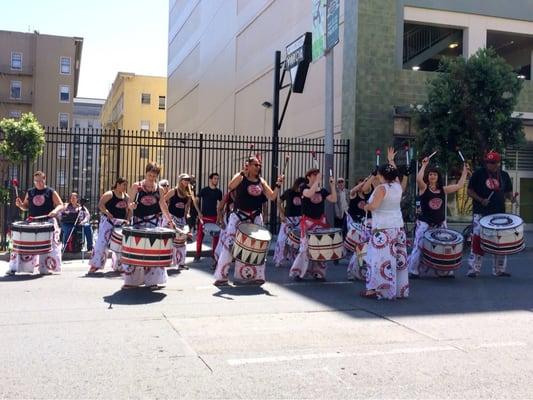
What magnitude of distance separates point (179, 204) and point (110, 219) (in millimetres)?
1385

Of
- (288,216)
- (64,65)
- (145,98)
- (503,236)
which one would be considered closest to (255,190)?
(288,216)

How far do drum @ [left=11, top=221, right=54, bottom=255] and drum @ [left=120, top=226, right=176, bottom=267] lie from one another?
87.8 inches

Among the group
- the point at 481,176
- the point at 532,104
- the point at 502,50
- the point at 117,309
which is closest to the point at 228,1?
the point at 502,50

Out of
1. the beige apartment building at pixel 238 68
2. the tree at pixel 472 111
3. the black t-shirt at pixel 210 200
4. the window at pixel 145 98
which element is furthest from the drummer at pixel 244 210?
the window at pixel 145 98

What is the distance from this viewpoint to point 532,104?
1992 cm

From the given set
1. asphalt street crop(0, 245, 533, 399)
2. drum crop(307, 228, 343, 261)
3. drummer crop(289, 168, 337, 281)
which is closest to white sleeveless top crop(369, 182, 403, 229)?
asphalt street crop(0, 245, 533, 399)

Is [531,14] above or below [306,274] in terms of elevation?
above

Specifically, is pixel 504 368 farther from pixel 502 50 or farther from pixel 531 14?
pixel 502 50

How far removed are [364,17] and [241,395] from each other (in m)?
15.8

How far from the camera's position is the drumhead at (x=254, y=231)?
853 centimetres

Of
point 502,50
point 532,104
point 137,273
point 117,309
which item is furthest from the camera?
point 502,50

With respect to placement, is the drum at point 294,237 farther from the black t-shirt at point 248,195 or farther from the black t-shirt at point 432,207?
the black t-shirt at point 432,207

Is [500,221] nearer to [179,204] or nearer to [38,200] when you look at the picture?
[179,204]

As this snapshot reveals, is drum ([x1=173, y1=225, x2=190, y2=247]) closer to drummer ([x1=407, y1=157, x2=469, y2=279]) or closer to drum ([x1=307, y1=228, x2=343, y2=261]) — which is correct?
drum ([x1=307, y1=228, x2=343, y2=261])
